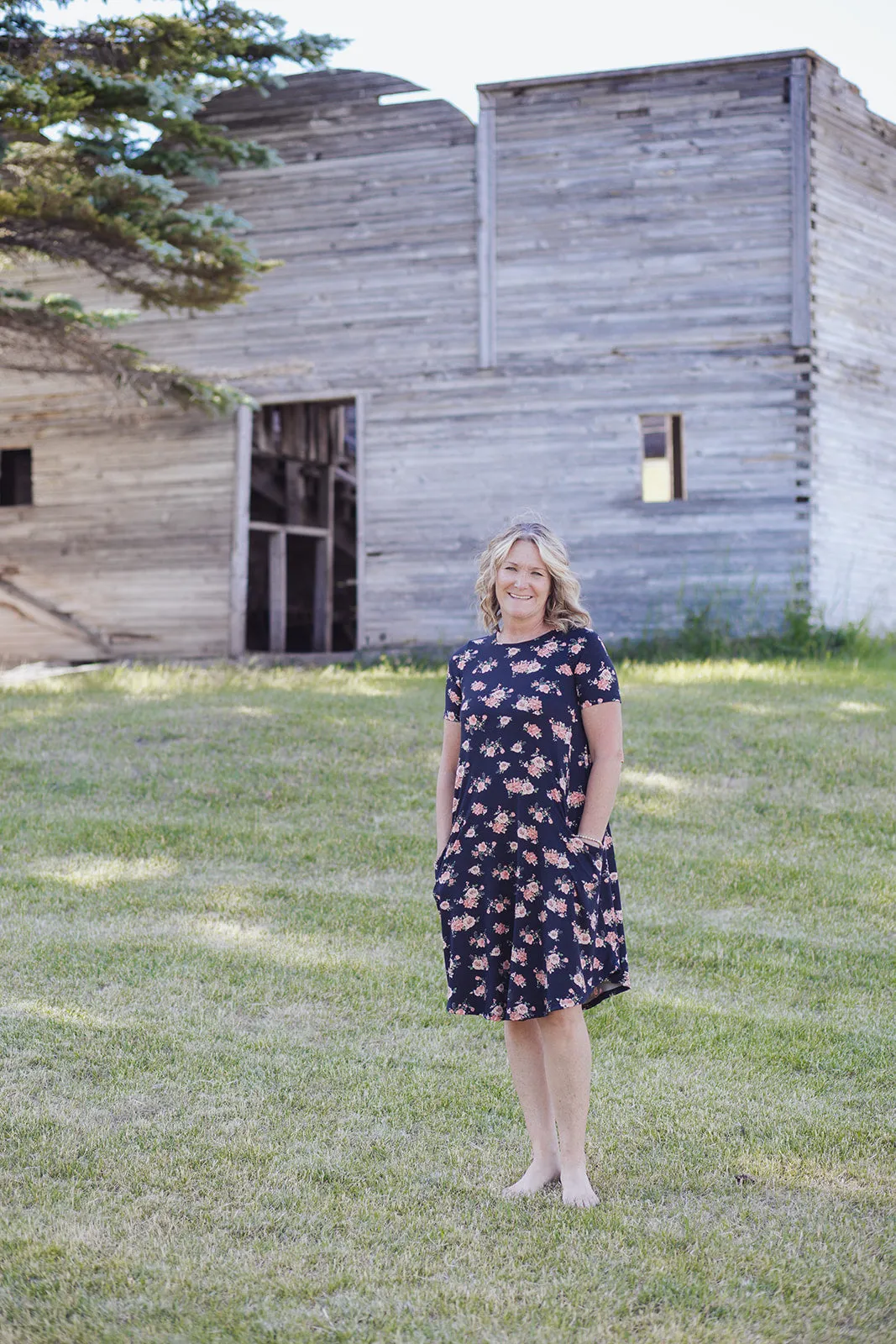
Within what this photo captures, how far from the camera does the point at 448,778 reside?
410 centimetres

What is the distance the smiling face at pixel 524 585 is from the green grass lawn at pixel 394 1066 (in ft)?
5.65

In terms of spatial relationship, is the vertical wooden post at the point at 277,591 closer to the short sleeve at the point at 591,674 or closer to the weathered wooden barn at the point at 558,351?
the weathered wooden barn at the point at 558,351

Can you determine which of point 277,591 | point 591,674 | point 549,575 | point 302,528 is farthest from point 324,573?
point 591,674

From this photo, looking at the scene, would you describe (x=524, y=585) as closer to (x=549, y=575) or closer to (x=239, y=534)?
(x=549, y=575)

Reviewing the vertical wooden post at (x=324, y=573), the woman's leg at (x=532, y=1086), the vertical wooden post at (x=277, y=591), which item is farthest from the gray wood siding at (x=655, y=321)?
the woman's leg at (x=532, y=1086)

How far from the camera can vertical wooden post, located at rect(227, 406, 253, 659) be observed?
17484mm

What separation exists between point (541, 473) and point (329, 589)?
6.98 m

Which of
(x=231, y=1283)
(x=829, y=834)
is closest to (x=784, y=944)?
(x=829, y=834)

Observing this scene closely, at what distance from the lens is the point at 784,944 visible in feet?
22.5

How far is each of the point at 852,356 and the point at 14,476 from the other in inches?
499

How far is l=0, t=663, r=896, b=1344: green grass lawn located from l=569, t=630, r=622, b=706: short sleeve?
147 centimetres

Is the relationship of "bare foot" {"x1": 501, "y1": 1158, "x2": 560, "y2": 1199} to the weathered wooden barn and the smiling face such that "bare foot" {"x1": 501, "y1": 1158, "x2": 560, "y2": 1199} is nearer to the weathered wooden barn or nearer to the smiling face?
the smiling face

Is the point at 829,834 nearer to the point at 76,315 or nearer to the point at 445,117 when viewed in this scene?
the point at 76,315

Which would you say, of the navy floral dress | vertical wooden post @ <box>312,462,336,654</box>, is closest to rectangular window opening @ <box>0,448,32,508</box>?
vertical wooden post @ <box>312,462,336,654</box>
